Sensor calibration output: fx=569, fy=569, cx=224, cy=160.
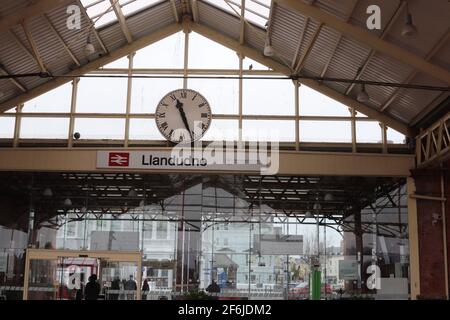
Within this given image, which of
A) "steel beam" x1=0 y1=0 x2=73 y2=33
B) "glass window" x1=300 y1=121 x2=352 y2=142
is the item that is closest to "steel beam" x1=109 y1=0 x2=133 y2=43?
"steel beam" x1=0 y1=0 x2=73 y2=33

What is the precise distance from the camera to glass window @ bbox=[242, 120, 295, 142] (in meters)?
14.6

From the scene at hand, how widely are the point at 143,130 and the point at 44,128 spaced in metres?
2.59

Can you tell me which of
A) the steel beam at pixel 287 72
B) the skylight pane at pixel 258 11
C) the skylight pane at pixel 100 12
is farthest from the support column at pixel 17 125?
the skylight pane at pixel 258 11

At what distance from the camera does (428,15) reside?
10219mm

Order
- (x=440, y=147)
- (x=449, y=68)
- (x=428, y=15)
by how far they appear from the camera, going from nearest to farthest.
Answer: (x=428, y=15), (x=449, y=68), (x=440, y=147)

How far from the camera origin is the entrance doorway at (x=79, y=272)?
45.6ft

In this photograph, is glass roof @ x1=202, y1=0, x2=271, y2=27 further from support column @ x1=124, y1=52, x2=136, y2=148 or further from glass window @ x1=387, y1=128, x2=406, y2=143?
glass window @ x1=387, y1=128, x2=406, y2=143

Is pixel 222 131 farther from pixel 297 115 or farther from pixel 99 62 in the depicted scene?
pixel 99 62

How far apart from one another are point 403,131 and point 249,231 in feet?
15.4

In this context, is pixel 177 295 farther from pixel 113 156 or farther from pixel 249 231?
pixel 113 156

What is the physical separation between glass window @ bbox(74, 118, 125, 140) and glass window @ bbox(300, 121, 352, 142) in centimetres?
Answer: 469

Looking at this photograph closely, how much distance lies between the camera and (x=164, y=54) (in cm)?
1530
